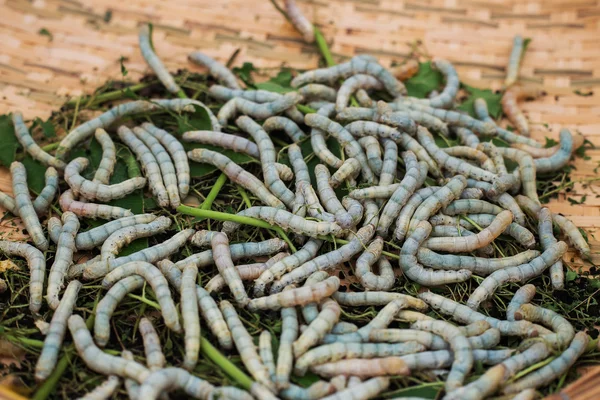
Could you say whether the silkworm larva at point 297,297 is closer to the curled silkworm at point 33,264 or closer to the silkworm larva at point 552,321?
the silkworm larva at point 552,321

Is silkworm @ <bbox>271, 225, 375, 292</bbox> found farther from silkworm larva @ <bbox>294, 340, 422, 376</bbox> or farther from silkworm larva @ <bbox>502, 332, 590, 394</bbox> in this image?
silkworm larva @ <bbox>502, 332, 590, 394</bbox>

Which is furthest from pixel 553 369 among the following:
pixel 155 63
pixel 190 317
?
pixel 155 63

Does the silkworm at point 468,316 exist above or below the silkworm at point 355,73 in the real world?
below

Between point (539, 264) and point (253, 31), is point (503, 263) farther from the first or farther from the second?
point (253, 31)

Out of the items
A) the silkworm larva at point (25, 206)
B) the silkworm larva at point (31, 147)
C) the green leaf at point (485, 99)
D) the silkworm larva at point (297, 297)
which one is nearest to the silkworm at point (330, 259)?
the silkworm larva at point (297, 297)

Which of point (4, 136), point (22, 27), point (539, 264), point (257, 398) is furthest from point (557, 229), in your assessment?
point (22, 27)

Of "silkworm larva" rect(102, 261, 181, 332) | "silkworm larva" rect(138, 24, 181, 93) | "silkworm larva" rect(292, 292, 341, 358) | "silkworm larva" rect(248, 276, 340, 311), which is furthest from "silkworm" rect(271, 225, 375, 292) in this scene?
"silkworm larva" rect(138, 24, 181, 93)

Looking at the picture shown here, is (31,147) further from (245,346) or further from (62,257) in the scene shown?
(245,346)
